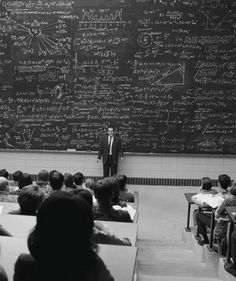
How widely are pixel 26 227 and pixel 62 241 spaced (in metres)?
1.39

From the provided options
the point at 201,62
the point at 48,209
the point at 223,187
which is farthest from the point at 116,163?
the point at 48,209

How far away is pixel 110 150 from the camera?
8.05 m

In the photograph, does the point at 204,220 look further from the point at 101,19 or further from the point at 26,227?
the point at 101,19

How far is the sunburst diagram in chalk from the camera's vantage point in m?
8.05

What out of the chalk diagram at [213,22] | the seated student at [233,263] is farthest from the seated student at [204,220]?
the chalk diagram at [213,22]

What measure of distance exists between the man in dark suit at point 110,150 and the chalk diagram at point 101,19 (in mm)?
1988

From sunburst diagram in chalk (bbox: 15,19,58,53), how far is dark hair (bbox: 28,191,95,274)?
22.7ft

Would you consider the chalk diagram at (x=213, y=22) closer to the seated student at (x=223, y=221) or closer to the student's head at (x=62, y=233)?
the seated student at (x=223, y=221)

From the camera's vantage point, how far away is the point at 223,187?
5480mm

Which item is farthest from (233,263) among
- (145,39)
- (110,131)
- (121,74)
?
(145,39)

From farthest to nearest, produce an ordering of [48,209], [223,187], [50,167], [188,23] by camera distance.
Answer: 1. [50,167]
2. [188,23]
3. [223,187]
4. [48,209]

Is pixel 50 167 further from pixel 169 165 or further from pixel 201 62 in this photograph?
pixel 201 62

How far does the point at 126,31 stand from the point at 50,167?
3056 millimetres

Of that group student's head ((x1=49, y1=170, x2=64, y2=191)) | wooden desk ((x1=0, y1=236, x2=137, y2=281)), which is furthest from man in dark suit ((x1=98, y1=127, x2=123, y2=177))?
wooden desk ((x1=0, y1=236, x2=137, y2=281))
